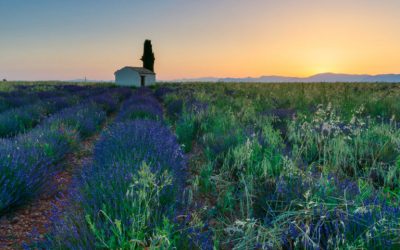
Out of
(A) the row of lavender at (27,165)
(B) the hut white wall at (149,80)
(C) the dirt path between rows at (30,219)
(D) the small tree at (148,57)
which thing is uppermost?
(D) the small tree at (148,57)

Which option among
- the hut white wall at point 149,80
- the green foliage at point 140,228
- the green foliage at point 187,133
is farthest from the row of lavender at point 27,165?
the hut white wall at point 149,80

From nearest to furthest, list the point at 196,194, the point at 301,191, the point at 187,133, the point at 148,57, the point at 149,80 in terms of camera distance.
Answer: the point at 301,191
the point at 196,194
the point at 187,133
the point at 149,80
the point at 148,57

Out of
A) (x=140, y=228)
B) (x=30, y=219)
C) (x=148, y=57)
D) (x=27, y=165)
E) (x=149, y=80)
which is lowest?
(x=30, y=219)

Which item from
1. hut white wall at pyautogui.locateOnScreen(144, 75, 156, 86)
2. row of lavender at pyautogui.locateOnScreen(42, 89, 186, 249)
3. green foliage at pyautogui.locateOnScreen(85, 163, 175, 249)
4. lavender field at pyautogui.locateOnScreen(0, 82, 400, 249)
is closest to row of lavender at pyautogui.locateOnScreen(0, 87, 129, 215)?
lavender field at pyautogui.locateOnScreen(0, 82, 400, 249)

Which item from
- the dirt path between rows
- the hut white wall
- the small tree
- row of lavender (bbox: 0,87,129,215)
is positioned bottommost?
the dirt path between rows

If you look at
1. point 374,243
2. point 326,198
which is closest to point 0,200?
point 326,198

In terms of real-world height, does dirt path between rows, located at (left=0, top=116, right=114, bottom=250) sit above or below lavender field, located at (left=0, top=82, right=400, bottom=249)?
below

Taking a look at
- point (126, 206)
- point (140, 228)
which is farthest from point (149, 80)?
point (140, 228)

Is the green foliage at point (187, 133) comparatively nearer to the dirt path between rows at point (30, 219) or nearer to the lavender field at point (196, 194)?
the lavender field at point (196, 194)

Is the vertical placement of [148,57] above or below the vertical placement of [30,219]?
above

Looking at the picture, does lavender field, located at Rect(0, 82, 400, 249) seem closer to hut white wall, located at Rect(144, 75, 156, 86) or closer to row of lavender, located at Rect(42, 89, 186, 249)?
row of lavender, located at Rect(42, 89, 186, 249)

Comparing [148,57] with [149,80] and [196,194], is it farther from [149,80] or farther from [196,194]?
[196,194]

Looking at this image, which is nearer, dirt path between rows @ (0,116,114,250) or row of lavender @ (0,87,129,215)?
dirt path between rows @ (0,116,114,250)

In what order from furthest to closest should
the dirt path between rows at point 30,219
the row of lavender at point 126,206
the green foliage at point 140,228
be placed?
the dirt path between rows at point 30,219 < the row of lavender at point 126,206 < the green foliage at point 140,228
